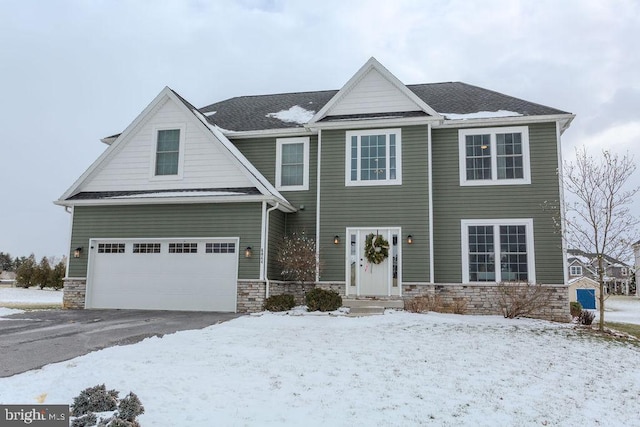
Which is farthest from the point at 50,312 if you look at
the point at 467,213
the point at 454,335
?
the point at 467,213

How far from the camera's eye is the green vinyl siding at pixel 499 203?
1341cm

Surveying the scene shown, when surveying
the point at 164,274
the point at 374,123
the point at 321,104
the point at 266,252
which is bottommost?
the point at 164,274

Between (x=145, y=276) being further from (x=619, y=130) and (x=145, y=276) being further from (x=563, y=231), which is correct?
(x=619, y=130)

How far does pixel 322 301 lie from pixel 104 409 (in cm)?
802

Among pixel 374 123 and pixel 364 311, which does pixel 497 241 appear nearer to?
pixel 364 311

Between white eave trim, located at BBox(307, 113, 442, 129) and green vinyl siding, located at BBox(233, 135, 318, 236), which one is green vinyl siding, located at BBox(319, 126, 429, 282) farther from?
green vinyl siding, located at BBox(233, 135, 318, 236)

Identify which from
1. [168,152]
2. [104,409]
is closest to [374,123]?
[168,152]

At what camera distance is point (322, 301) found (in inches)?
483

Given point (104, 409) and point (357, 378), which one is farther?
point (357, 378)

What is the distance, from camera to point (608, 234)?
38.7 ft

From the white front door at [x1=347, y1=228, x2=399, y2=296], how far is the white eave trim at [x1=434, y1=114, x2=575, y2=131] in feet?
12.0

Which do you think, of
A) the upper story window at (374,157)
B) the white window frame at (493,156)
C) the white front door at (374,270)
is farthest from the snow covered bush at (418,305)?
the white window frame at (493,156)

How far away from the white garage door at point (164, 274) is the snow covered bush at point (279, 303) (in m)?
1.17

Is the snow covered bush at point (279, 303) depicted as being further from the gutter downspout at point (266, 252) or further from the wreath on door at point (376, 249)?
the wreath on door at point (376, 249)
